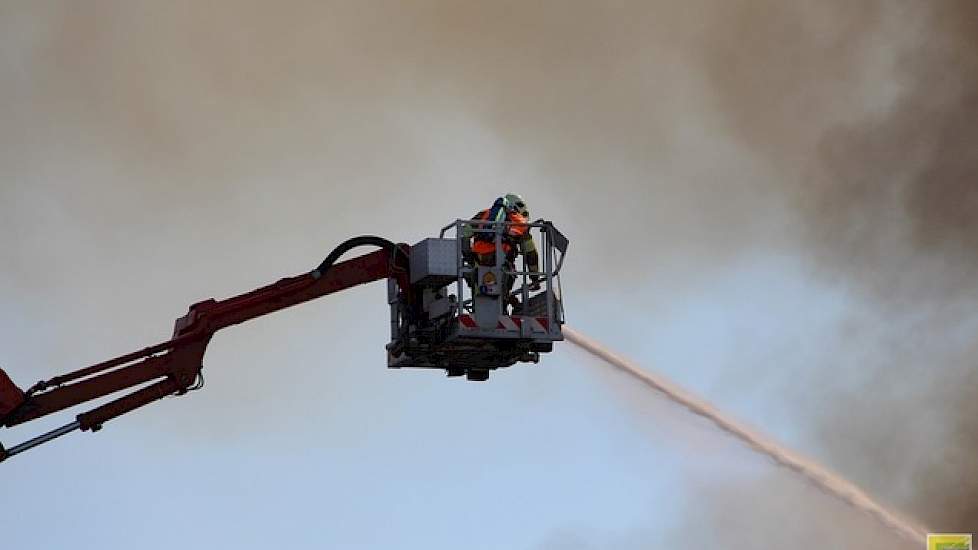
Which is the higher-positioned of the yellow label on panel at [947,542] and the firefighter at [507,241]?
the firefighter at [507,241]

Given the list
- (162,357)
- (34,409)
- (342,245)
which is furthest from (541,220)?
(34,409)

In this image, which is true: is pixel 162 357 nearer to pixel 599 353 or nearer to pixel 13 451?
pixel 13 451

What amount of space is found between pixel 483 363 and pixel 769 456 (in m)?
7.43

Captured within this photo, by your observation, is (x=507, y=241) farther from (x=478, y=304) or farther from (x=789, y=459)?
(x=789, y=459)

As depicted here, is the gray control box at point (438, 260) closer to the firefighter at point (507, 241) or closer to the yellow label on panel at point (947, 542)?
the firefighter at point (507, 241)

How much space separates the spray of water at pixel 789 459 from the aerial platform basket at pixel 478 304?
Answer: 11.9ft

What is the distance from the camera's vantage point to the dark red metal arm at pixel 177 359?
1188 inches

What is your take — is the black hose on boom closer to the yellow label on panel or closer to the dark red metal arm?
the dark red metal arm

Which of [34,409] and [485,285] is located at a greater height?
[485,285]

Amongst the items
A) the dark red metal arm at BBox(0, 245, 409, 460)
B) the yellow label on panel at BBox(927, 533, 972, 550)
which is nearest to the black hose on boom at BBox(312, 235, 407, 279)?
the dark red metal arm at BBox(0, 245, 409, 460)

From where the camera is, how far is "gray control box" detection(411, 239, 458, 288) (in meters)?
31.3

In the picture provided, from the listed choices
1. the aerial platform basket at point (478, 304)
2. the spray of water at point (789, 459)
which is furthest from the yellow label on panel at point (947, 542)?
the aerial platform basket at point (478, 304)

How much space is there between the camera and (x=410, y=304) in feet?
106

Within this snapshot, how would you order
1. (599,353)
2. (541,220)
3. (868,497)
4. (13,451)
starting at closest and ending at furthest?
(13,451), (541,220), (599,353), (868,497)
